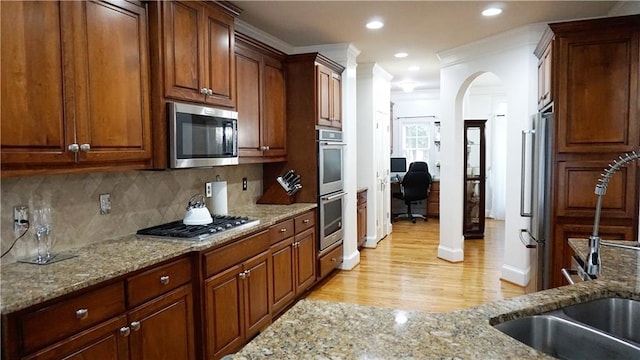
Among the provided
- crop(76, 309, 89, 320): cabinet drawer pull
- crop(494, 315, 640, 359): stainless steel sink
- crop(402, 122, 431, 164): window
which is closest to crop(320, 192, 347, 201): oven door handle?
crop(76, 309, 89, 320): cabinet drawer pull

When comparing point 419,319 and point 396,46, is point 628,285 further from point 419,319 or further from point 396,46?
point 396,46

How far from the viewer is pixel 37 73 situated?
5.98 feet

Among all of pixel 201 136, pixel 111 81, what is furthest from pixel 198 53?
pixel 111 81

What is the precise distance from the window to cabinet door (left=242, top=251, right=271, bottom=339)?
647 centimetres

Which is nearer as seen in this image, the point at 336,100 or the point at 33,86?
the point at 33,86

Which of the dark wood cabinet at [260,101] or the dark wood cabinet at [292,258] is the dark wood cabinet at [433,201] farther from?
the dark wood cabinet at [260,101]

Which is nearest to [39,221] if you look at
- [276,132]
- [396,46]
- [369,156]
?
[276,132]

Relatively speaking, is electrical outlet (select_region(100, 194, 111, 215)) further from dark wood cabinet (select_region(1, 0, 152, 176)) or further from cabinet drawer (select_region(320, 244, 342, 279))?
cabinet drawer (select_region(320, 244, 342, 279))

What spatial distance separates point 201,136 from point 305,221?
154 cm

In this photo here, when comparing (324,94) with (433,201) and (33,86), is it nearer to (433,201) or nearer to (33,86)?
(33,86)

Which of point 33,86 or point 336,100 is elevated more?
point 336,100

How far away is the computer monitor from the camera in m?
8.94

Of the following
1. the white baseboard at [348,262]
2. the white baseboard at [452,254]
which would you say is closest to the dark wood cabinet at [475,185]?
the white baseboard at [452,254]

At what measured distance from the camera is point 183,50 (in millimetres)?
2662
